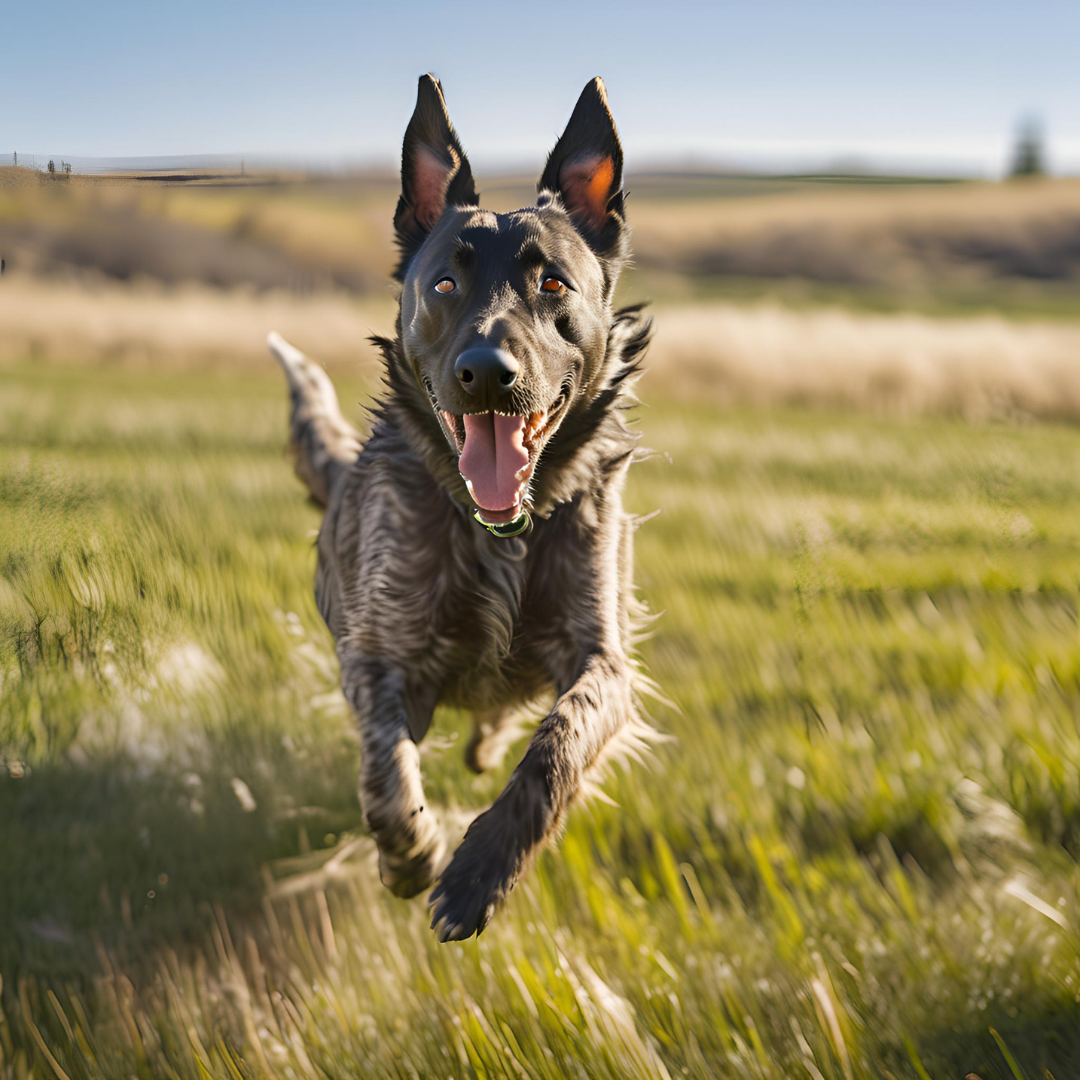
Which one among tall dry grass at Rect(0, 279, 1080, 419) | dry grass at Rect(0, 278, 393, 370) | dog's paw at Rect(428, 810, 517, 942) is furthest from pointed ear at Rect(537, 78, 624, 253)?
tall dry grass at Rect(0, 279, 1080, 419)

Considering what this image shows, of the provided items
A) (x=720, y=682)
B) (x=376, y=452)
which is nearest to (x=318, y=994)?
(x=376, y=452)

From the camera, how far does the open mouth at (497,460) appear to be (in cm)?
240

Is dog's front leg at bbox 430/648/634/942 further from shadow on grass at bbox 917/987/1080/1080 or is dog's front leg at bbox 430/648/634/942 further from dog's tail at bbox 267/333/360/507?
dog's tail at bbox 267/333/360/507

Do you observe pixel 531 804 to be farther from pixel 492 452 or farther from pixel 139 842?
pixel 139 842

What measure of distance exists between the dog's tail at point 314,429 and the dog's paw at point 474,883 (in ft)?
7.72

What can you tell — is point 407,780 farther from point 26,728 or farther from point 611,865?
point 26,728

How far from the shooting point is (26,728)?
393 cm

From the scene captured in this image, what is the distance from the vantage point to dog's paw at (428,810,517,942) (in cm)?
225

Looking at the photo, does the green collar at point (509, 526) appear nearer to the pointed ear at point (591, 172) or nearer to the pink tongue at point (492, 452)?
the pink tongue at point (492, 452)

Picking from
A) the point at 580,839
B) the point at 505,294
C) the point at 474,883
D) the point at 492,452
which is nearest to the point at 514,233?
the point at 505,294

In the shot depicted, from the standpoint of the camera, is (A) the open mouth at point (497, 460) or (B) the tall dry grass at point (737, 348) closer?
(A) the open mouth at point (497, 460)

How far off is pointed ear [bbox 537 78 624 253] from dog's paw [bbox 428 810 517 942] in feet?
6.30

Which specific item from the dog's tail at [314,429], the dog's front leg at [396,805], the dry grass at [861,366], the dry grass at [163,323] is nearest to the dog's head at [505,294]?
the dog's front leg at [396,805]

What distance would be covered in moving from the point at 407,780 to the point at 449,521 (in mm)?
963
